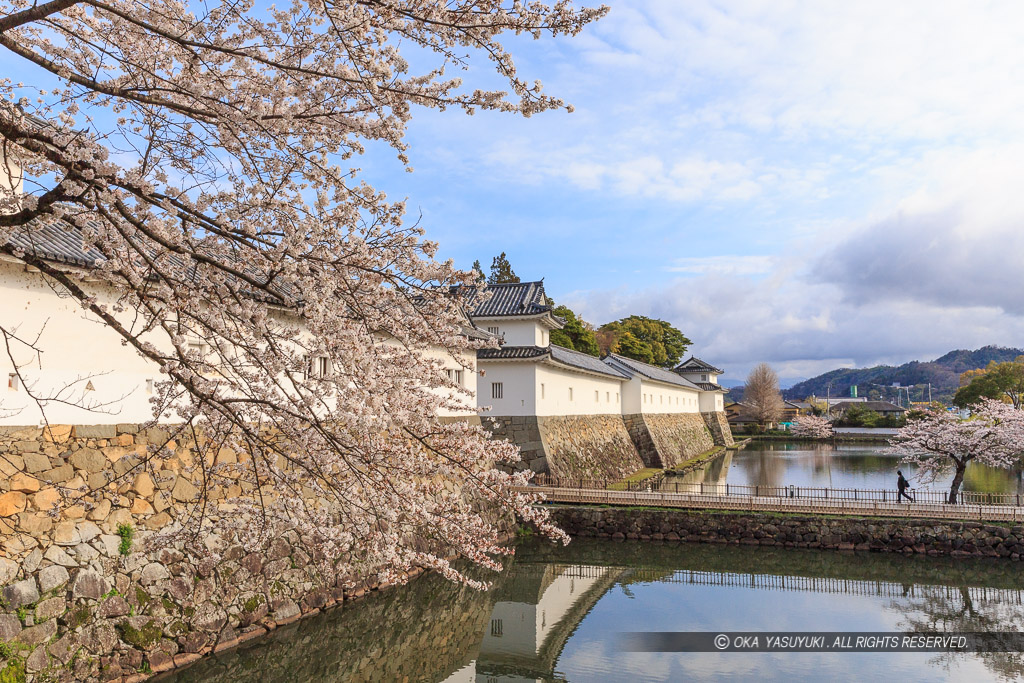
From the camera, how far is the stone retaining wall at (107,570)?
649 centimetres

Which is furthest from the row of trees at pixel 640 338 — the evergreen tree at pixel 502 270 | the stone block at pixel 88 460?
the stone block at pixel 88 460

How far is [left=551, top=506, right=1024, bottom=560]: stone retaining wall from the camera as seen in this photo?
13852 millimetres

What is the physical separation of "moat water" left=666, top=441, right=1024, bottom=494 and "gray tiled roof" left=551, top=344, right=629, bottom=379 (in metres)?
Answer: 5.06

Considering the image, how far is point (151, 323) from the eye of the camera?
3281 millimetres

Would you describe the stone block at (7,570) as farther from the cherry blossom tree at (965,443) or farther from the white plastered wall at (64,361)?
the cherry blossom tree at (965,443)

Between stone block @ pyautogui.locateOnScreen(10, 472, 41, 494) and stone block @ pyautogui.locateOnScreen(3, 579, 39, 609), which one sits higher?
stone block @ pyautogui.locateOnScreen(10, 472, 41, 494)

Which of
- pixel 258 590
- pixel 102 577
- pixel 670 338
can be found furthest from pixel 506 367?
pixel 670 338

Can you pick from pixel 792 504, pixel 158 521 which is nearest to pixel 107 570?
pixel 158 521

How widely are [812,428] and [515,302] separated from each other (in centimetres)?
4078

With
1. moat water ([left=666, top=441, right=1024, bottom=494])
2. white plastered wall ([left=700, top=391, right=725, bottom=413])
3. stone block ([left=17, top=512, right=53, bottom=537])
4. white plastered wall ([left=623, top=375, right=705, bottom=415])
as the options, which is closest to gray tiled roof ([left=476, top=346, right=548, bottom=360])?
moat water ([left=666, top=441, right=1024, bottom=494])

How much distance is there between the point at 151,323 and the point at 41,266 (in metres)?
0.80

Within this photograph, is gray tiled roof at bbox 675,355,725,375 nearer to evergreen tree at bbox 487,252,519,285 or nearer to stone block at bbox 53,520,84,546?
evergreen tree at bbox 487,252,519,285

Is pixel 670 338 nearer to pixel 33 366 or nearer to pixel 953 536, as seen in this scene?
pixel 953 536

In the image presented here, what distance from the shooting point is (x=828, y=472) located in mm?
29781
